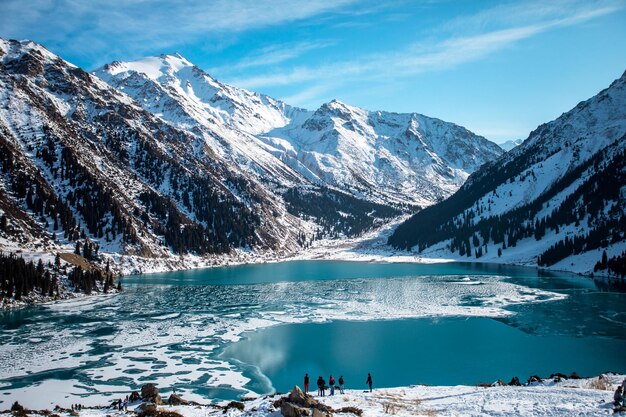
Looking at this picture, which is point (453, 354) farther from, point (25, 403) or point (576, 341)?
point (25, 403)

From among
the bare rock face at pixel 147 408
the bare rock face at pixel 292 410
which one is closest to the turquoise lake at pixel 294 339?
the bare rock face at pixel 147 408

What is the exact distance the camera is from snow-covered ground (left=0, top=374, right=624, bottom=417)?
1220 inches

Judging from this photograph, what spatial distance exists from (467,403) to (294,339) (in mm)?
38286

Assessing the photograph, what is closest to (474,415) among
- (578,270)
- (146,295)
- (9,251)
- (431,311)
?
(431,311)

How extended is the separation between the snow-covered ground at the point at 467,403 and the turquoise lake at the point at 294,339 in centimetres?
1026

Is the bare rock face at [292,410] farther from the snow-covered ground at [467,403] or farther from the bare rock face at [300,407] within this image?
the snow-covered ground at [467,403]

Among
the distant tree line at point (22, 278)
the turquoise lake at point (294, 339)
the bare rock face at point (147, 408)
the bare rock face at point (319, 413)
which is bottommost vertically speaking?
the turquoise lake at point (294, 339)

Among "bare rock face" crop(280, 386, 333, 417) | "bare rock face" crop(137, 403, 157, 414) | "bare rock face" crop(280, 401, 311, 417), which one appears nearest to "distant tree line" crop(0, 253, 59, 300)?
"bare rock face" crop(137, 403, 157, 414)

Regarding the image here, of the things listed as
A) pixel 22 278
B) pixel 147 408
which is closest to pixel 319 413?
pixel 147 408

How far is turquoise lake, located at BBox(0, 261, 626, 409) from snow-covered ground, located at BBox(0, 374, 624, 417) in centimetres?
1026

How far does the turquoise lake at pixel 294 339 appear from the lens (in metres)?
50.9

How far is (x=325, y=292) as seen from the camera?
A: 118812mm

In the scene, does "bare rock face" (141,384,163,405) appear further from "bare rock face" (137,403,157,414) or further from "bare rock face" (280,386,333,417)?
"bare rock face" (280,386,333,417)

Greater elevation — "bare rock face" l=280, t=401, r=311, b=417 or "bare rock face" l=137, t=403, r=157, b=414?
"bare rock face" l=280, t=401, r=311, b=417
